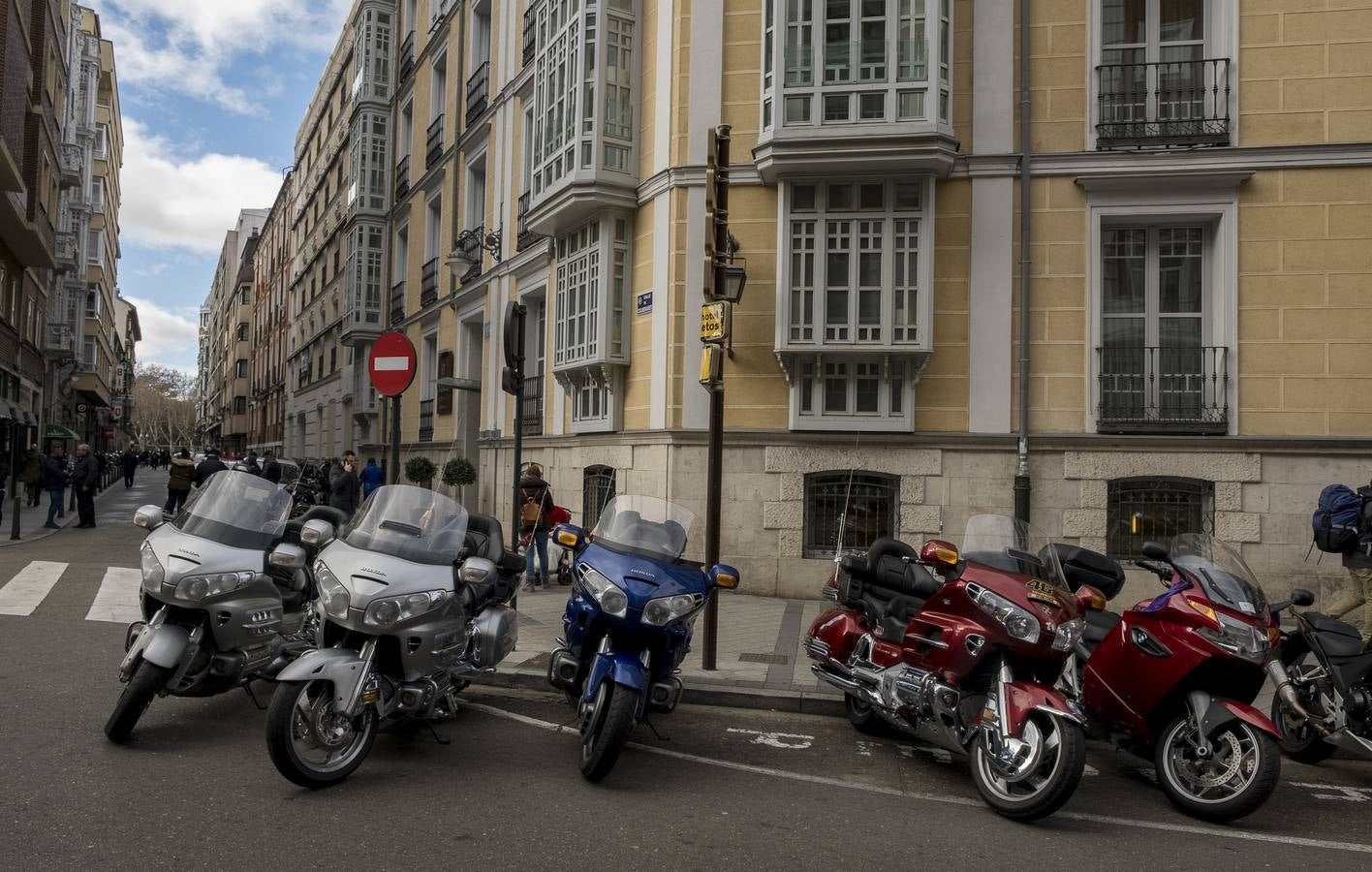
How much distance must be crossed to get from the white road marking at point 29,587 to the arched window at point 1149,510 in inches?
428

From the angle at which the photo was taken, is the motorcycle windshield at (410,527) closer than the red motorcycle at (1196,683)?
No

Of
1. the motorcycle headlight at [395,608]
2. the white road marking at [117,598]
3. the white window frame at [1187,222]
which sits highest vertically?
the white window frame at [1187,222]

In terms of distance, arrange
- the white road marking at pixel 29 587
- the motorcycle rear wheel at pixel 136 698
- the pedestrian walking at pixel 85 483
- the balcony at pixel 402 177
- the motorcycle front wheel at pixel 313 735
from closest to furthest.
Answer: the motorcycle front wheel at pixel 313 735, the motorcycle rear wheel at pixel 136 698, the white road marking at pixel 29 587, the pedestrian walking at pixel 85 483, the balcony at pixel 402 177

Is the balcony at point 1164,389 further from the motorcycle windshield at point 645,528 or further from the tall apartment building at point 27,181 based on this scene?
the tall apartment building at point 27,181

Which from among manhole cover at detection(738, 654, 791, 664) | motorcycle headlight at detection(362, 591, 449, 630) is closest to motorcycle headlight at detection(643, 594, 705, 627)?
motorcycle headlight at detection(362, 591, 449, 630)

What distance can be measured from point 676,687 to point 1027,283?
780 centimetres

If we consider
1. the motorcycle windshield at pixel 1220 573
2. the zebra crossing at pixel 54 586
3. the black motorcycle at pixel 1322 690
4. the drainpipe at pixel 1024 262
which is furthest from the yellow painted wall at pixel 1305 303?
the zebra crossing at pixel 54 586

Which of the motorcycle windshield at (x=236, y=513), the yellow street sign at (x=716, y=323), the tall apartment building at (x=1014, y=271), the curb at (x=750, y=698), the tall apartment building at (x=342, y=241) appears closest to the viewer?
the motorcycle windshield at (x=236, y=513)

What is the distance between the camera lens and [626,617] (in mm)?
4973

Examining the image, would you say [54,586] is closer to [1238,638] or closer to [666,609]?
[666,609]

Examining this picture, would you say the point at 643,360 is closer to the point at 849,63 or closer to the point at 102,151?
the point at 849,63

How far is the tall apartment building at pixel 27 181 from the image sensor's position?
74.4ft

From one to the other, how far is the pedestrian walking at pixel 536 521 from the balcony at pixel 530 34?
8217 mm

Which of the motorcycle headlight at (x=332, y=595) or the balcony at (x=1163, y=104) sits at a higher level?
the balcony at (x=1163, y=104)
